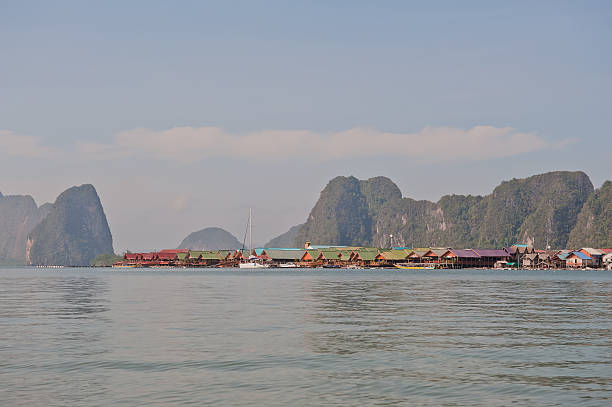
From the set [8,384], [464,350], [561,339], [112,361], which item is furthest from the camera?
[561,339]

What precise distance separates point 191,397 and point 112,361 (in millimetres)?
6509

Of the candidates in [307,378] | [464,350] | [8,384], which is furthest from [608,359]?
[8,384]

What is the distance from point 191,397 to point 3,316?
→ 26135 millimetres

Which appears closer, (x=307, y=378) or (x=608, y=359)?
(x=307, y=378)

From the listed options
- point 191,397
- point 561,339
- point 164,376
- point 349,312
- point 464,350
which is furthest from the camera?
point 349,312

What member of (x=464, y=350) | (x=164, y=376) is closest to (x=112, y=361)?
(x=164, y=376)

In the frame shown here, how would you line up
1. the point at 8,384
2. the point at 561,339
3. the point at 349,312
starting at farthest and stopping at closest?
the point at 349,312 → the point at 561,339 → the point at 8,384

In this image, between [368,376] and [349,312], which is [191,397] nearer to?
[368,376]

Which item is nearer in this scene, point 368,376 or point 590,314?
point 368,376

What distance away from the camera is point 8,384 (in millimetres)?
18922

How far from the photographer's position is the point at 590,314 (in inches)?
1609

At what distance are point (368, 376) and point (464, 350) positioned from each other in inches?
250

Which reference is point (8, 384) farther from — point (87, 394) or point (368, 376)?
point (368, 376)

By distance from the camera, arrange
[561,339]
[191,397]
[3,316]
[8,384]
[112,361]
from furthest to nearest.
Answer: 1. [3,316]
2. [561,339]
3. [112,361]
4. [8,384]
5. [191,397]
